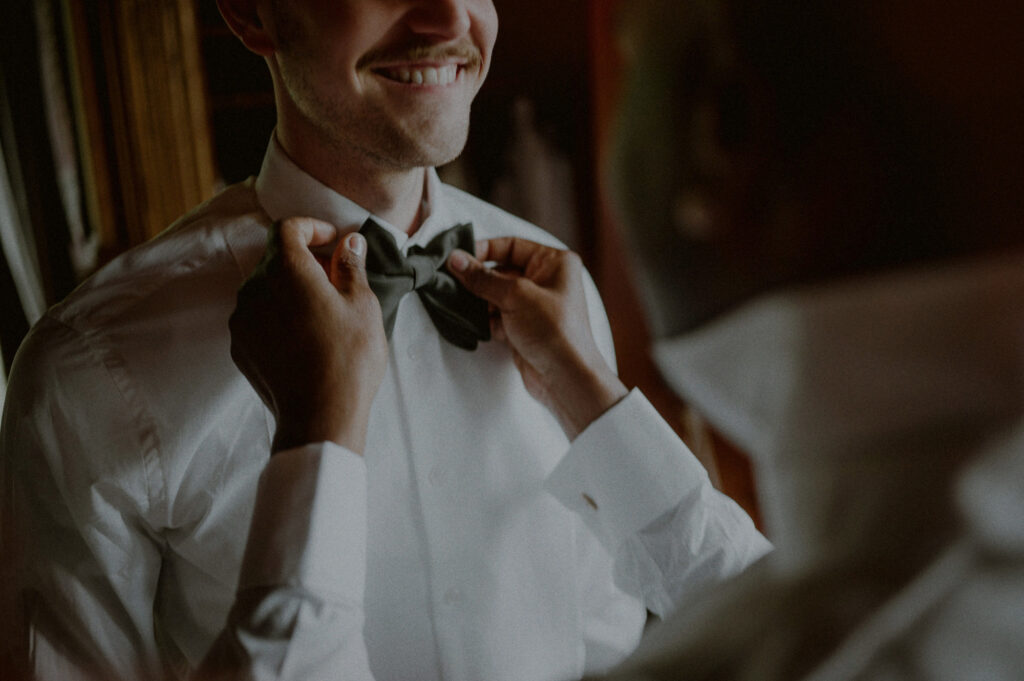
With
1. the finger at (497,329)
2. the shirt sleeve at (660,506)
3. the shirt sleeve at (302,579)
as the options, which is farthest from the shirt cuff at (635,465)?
the shirt sleeve at (302,579)

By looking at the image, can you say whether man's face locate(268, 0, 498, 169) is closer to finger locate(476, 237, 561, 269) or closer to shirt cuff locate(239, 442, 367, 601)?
finger locate(476, 237, 561, 269)

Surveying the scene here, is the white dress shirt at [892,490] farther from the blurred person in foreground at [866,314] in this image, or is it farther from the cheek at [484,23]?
the cheek at [484,23]

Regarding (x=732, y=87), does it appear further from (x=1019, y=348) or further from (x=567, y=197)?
(x=567, y=197)

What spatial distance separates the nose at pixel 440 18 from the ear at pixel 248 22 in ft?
0.41

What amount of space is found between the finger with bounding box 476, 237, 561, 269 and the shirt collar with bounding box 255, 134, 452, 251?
73 millimetres

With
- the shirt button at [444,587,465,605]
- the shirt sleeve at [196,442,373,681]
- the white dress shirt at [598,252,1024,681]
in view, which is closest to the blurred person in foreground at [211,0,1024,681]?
the white dress shirt at [598,252,1024,681]

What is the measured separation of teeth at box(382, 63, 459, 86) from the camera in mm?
595

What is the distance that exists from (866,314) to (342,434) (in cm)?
31

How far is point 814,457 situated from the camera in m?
0.34

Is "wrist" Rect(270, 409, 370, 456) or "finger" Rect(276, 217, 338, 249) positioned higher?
"finger" Rect(276, 217, 338, 249)

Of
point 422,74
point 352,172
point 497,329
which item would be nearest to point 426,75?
point 422,74

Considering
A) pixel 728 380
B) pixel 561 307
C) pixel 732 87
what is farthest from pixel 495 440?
pixel 732 87

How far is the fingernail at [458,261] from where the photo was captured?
2.22ft

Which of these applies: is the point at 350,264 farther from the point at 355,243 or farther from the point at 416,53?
the point at 416,53
